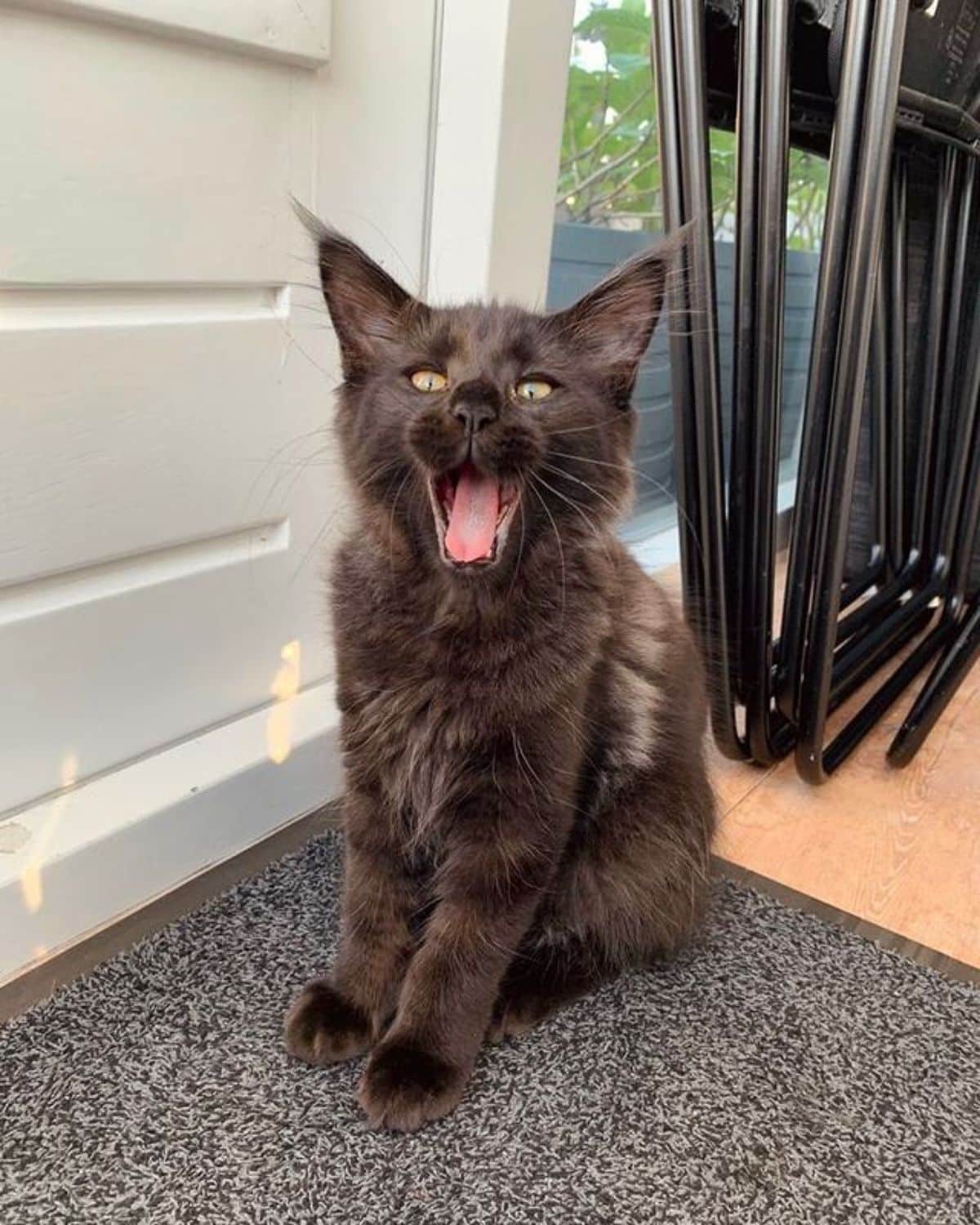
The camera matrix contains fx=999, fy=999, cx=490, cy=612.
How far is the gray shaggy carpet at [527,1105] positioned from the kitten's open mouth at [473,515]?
48cm

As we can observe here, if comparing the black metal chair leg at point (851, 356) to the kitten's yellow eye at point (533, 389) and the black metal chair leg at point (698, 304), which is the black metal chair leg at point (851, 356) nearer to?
the black metal chair leg at point (698, 304)

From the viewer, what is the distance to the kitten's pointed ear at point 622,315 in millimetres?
852

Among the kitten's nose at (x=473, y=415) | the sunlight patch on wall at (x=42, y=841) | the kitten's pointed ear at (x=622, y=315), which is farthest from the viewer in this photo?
the sunlight patch on wall at (x=42, y=841)

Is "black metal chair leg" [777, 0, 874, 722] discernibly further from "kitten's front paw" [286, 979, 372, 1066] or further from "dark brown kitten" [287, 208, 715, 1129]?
"kitten's front paw" [286, 979, 372, 1066]

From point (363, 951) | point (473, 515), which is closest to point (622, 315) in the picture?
point (473, 515)

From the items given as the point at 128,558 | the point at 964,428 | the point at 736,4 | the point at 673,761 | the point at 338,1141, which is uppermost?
the point at 736,4

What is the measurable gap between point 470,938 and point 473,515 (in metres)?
0.37

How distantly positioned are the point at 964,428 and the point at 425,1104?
4.37 ft

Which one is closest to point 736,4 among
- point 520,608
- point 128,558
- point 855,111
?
point 855,111

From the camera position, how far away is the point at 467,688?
862 mm

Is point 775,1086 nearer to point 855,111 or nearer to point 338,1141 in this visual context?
point 338,1141

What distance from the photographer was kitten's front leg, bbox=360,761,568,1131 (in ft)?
2.84

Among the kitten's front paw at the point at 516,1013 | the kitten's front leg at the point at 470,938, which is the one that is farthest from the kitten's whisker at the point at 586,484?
the kitten's front paw at the point at 516,1013

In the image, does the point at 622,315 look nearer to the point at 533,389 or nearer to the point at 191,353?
the point at 533,389
